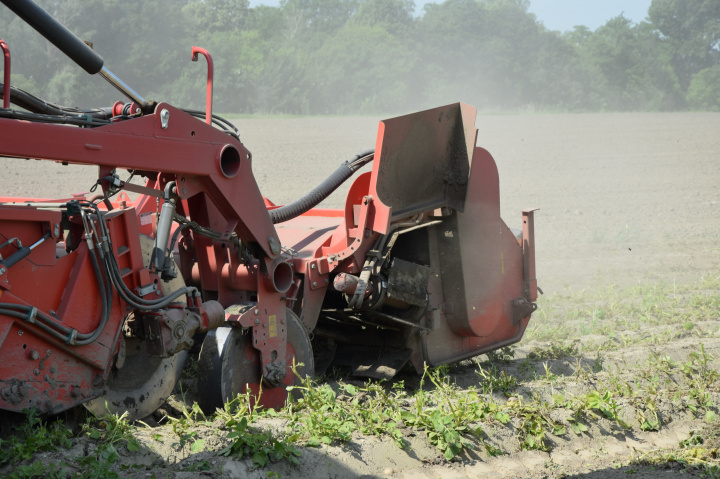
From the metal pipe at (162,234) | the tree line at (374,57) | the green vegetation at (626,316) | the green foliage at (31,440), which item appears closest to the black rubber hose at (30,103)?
the metal pipe at (162,234)

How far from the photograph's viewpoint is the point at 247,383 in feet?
14.8

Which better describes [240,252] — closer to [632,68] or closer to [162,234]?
[162,234]

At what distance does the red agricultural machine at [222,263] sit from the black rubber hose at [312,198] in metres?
0.02

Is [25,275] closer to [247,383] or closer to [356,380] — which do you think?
[247,383]

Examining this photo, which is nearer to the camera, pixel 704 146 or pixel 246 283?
pixel 246 283

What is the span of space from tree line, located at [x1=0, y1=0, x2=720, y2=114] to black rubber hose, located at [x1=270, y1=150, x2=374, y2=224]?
857 inches

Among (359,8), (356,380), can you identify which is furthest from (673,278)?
(359,8)

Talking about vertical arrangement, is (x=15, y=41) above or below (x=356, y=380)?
above

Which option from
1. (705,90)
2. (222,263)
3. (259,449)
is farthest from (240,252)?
(705,90)

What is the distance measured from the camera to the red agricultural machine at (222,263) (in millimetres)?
3521

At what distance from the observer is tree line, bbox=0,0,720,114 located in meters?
26.8

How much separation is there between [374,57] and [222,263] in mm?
38661

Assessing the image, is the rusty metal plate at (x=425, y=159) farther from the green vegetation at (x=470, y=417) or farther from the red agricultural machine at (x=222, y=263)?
the green vegetation at (x=470, y=417)

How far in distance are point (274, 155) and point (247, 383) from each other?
55.7 feet
